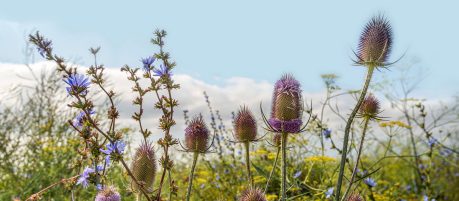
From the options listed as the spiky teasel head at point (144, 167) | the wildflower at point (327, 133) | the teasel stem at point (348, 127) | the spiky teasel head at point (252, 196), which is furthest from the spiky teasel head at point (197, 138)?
the wildflower at point (327, 133)

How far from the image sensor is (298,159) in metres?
7.96

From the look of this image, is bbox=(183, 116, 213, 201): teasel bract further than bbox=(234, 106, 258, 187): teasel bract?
No

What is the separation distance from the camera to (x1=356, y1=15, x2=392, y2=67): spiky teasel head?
3248 mm

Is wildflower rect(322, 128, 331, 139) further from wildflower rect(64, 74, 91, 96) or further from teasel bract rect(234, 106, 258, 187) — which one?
wildflower rect(64, 74, 91, 96)

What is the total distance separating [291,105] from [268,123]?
0.16m

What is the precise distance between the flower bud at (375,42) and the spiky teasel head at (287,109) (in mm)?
433

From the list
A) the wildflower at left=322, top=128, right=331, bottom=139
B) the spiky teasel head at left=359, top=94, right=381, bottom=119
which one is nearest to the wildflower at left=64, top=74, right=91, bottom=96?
the spiky teasel head at left=359, top=94, right=381, bottom=119

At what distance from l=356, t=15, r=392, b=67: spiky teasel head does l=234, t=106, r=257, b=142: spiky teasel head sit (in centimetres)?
81

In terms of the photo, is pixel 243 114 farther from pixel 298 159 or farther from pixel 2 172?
pixel 2 172

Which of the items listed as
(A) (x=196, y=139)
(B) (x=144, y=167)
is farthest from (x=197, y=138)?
(B) (x=144, y=167)

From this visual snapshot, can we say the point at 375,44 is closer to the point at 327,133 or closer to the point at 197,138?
the point at 197,138

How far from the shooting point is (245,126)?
12.1ft

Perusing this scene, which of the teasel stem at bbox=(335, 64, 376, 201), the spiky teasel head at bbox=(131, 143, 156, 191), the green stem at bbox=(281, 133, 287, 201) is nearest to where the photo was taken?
the teasel stem at bbox=(335, 64, 376, 201)

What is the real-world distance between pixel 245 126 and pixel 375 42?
98 cm
